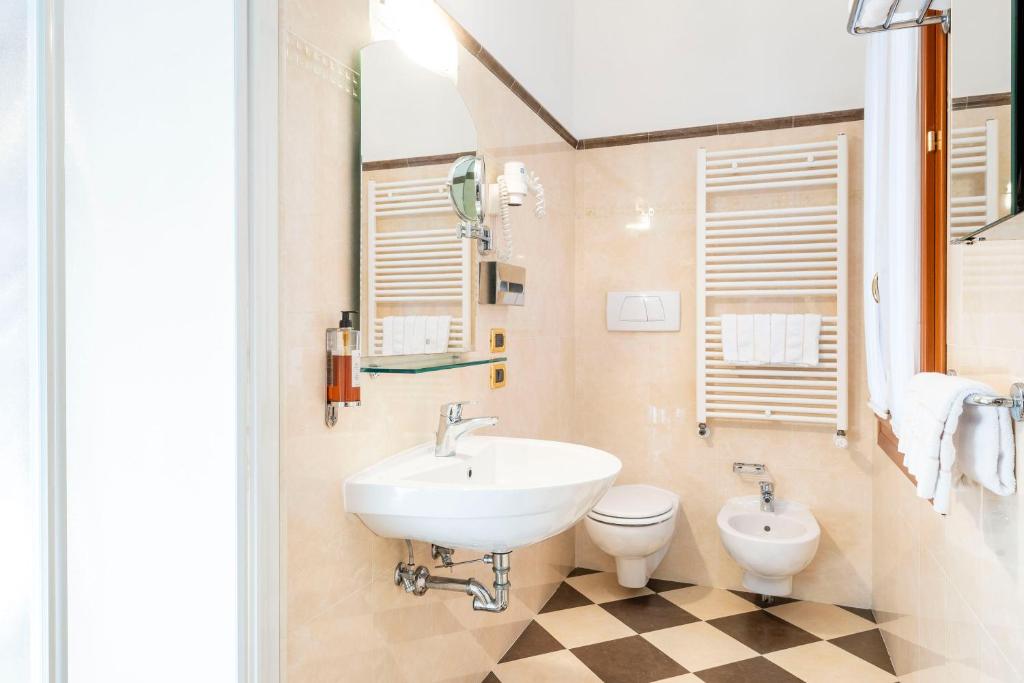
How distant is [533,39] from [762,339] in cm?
155

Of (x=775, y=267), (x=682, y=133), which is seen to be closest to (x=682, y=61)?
(x=682, y=133)

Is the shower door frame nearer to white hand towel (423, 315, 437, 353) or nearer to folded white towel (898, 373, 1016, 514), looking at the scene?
white hand towel (423, 315, 437, 353)

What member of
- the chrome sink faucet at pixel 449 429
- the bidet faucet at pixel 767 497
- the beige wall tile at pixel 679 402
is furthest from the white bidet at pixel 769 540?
the chrome sink faucet at pixel 449 429

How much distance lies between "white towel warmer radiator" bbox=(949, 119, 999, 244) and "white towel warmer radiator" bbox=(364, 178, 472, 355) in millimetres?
1126

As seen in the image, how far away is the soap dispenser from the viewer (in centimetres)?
134

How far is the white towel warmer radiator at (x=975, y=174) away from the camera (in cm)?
77

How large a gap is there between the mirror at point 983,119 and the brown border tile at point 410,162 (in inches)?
44.3

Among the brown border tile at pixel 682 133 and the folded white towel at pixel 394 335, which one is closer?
the folded white towel at pixel 394 335

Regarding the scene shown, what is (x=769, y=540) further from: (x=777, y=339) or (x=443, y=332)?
(x=443, y=332)

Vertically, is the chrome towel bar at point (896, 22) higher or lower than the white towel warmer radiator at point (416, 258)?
higher

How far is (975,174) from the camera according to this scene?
2.87ft

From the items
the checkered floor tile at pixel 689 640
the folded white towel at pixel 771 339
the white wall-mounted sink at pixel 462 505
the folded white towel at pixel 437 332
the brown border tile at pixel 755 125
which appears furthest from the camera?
the brown border tile at pixel 755 125

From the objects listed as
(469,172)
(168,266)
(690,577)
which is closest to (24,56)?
(168,266)

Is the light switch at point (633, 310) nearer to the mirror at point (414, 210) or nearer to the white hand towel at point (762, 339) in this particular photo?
the white hand towel at point (762, 339)
